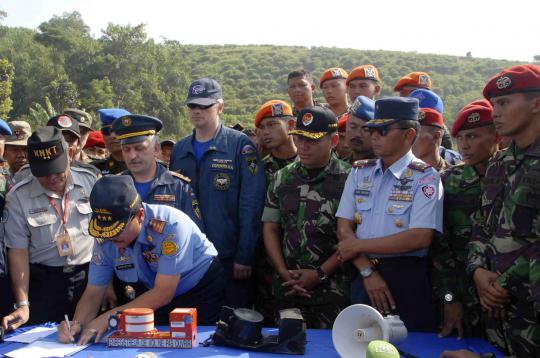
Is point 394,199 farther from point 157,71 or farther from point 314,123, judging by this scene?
point 157,71

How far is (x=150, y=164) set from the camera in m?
→ 3.97

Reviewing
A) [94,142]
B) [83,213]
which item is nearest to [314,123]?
[83,213]

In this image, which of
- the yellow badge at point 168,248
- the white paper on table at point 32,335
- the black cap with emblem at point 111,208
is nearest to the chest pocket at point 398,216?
the yellow badge at point 168,248

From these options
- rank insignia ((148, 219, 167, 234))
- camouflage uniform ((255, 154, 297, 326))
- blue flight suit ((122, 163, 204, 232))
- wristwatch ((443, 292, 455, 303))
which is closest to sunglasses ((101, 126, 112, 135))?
blue flight suit ((122, 163, 204, 232))

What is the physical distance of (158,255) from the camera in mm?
3189

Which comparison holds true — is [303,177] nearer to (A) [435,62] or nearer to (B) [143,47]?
(B) [143,47]

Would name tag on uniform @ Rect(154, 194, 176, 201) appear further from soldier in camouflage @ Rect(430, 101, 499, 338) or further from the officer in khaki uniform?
soldier in camouflage @ Rect(430, 101, 499, 338)

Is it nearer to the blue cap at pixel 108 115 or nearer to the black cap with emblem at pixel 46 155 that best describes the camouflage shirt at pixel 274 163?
the blue cap at pixel 108 115

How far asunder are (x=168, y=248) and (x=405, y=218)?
4.40ft

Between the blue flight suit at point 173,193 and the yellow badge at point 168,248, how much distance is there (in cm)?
84

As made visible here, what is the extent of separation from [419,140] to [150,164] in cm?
185

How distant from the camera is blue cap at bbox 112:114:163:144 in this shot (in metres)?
3.87

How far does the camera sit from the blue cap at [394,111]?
3320mm

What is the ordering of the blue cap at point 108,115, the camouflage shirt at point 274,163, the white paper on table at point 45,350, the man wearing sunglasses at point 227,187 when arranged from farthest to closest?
the blue cap at point 108,115 < the camouflage shirt at point 274,163 < the man wearing sunglasses at point 227,187 < the white paper on table at point 45,350
